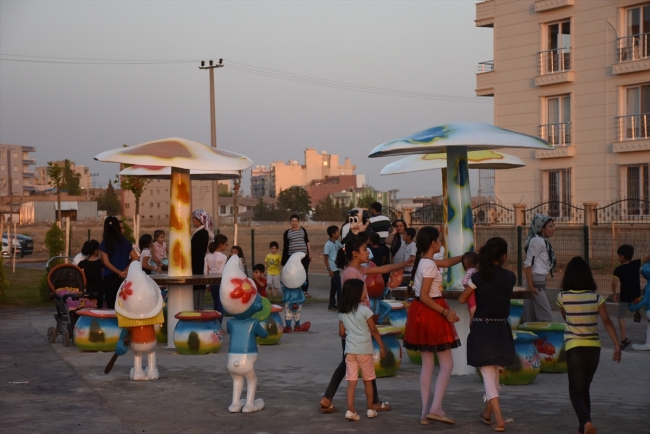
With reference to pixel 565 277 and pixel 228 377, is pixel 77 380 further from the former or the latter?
pixel 565 277

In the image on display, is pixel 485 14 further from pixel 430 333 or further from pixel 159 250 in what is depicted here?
pixel 430 333

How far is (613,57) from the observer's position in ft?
109

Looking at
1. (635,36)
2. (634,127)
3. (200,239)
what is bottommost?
(200,239)

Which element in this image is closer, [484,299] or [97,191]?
[484,299]

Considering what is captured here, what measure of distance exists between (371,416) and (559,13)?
2967 cm

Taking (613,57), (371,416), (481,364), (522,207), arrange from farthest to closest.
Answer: (613,57), (522,207), (371,416), (481,364)

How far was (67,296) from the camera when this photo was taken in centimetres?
1378

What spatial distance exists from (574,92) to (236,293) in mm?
28388

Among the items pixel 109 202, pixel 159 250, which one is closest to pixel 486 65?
pixel 159 250

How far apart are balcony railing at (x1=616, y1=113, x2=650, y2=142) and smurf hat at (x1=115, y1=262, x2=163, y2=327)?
2572 cm

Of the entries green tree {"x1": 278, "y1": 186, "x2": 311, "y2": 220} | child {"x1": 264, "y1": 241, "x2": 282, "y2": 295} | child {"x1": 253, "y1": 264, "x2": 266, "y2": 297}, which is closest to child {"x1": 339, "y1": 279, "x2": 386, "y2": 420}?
child {"x1": 253, "y1": 264, "x2": 266, "y2": 297}

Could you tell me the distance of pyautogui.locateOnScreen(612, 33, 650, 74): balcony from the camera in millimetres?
32188

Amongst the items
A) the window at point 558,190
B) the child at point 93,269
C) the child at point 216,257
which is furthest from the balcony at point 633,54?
the child at point 93,269

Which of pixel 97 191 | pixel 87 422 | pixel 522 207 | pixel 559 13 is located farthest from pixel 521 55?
pixel 97 191
